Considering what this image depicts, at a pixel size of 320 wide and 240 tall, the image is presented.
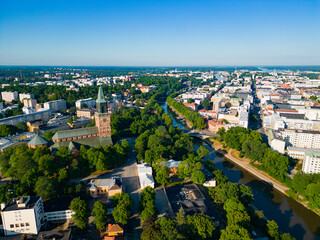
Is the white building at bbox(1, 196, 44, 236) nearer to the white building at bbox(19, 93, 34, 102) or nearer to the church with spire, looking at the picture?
the church with spire

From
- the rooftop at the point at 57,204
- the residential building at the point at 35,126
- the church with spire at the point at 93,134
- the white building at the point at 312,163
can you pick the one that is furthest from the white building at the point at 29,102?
the white building at the point at 312,163

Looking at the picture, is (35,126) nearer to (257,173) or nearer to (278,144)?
(257,173)

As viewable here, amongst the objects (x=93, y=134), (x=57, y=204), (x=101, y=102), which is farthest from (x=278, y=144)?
(x=57, y=204)

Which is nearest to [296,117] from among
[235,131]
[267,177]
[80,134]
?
[235,131]

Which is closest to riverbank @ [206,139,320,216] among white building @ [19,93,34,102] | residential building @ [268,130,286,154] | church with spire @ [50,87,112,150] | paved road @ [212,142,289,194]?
paved road @ [212,142,289,194]

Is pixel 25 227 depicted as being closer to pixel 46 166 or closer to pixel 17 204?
pixel 17 204

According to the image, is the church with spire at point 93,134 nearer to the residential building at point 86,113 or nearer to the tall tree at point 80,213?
the tall tree at point 80,213

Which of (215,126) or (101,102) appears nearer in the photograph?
(101,102)
